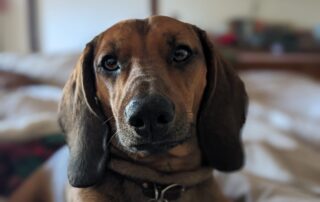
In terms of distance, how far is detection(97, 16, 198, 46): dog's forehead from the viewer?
1.18m

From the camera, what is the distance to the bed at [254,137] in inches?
65.7

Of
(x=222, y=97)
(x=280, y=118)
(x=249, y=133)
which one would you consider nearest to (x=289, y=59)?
(x=280, y=118)

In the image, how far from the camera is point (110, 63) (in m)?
1.19

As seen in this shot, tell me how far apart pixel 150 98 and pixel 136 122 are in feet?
0.17

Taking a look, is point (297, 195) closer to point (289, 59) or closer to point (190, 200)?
point (190, 200)

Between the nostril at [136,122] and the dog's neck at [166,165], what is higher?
the nostril at [136,122]

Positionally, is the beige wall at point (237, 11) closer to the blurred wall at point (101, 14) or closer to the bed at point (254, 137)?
the blurred wall at point (101, 14)

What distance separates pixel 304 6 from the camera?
4.21 meters

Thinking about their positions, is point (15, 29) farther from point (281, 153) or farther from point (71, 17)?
point (281, 153)

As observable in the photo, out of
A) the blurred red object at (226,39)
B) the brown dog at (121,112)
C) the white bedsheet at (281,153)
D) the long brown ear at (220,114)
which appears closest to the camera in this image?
the brown dog at (121,112)

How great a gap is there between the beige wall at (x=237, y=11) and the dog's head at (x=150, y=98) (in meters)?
2.80

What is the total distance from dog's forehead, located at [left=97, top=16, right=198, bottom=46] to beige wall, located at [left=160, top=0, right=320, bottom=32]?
9.35 ft

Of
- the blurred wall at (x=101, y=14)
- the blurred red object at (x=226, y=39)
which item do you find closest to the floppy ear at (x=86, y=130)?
the blurred wall at (x=101, y=14)

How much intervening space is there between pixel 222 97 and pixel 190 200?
0.26 meters
